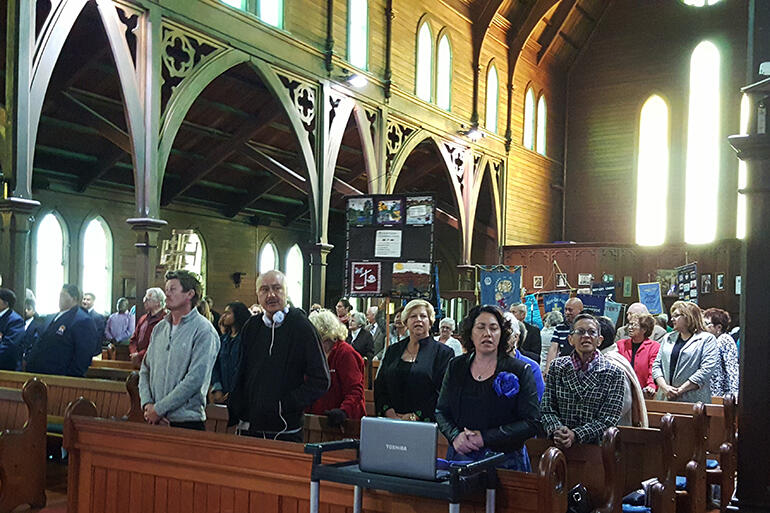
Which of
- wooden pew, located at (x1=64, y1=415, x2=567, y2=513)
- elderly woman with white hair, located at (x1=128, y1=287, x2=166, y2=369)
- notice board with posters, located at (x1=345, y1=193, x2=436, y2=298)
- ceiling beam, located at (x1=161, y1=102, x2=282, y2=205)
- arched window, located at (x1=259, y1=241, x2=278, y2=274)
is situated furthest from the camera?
arched window, located at (x1=259, y1=241, x2=278, y2=274)

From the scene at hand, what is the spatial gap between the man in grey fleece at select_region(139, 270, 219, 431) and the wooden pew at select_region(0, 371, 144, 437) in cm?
197

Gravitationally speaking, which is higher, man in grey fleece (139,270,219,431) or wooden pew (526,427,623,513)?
man in grey fleece (139,270,219,431)

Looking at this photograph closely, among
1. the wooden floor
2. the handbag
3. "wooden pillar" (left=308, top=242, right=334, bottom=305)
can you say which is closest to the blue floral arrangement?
the handbag

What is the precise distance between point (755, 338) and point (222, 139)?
1378 cm

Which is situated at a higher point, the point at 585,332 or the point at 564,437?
the point at 585,332

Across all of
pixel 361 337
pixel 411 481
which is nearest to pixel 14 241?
pixel 361 337

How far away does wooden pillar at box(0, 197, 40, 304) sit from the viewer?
845cm

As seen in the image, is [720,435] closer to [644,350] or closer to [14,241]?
[644,350]

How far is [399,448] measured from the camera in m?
3.07

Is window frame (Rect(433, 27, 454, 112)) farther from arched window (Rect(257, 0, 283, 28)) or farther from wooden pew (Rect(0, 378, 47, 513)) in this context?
wooden pew (Rect(0, 378, 47, 513))

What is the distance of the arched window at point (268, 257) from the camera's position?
2147cm

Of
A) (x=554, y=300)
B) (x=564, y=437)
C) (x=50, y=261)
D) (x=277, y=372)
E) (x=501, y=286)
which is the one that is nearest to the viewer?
(x=564, y=437)

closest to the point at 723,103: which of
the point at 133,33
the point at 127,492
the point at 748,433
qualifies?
the point at 133,33

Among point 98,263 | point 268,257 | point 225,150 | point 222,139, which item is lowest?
point 98,263
